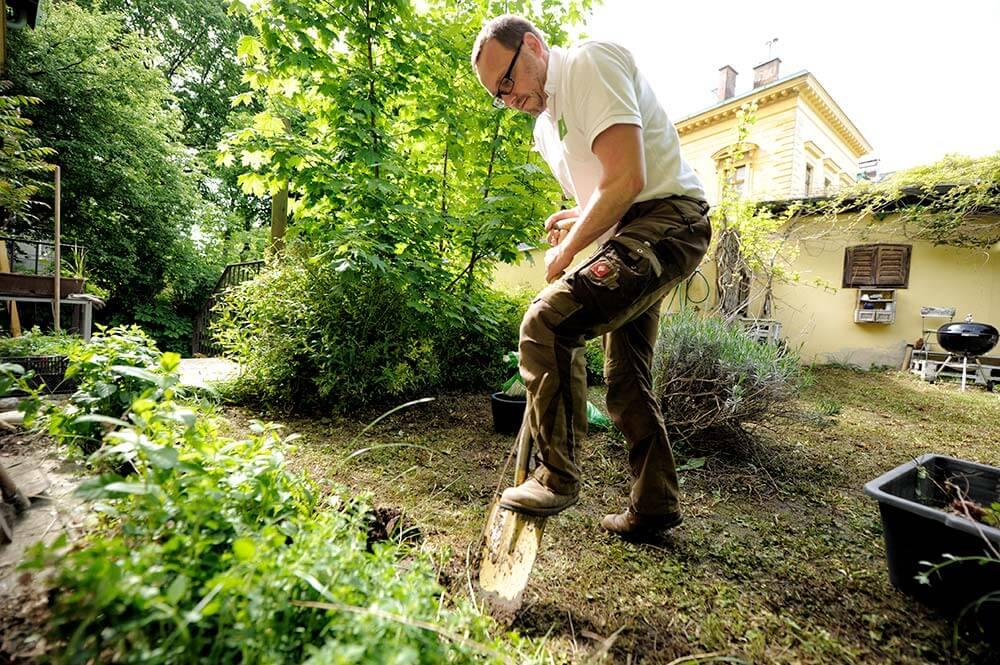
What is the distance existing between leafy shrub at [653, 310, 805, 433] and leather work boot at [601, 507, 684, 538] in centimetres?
96

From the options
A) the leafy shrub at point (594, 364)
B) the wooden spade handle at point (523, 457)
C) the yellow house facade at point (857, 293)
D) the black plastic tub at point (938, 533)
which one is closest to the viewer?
the black plastic tub at point (938, 533)

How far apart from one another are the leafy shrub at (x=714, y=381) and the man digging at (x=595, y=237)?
0.97 meters

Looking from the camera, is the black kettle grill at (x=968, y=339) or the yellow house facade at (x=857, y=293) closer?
the black kettle grill at (x=968, y=339)

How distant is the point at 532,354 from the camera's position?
1.35 meters

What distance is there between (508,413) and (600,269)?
1.72m

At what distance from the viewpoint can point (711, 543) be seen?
5.30 feet

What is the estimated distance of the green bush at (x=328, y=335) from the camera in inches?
117

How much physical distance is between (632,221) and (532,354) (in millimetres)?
565

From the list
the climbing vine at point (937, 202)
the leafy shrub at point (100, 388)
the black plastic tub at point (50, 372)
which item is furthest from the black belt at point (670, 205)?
the climbing vine at point (937, 202)

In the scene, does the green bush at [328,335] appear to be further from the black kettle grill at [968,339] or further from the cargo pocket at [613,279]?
the black kettle grill at [968,339]

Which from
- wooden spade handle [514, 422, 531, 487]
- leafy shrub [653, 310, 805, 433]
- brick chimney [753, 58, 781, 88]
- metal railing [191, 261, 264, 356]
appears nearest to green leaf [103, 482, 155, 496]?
wooden spade handle [514, 422, 531, 487]

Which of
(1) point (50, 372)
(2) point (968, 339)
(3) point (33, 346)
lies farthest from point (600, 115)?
(2) point (968, 339)

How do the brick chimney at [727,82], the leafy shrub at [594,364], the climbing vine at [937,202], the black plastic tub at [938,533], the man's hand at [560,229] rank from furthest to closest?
the brick chimney at [727,82] < the climbing vine at [937,202] < the leafy shrub at [594,364] < the man's hand at [560,229] < the black plastic tub at [938,533]

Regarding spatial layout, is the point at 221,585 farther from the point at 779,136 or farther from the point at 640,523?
the point at 779,136
